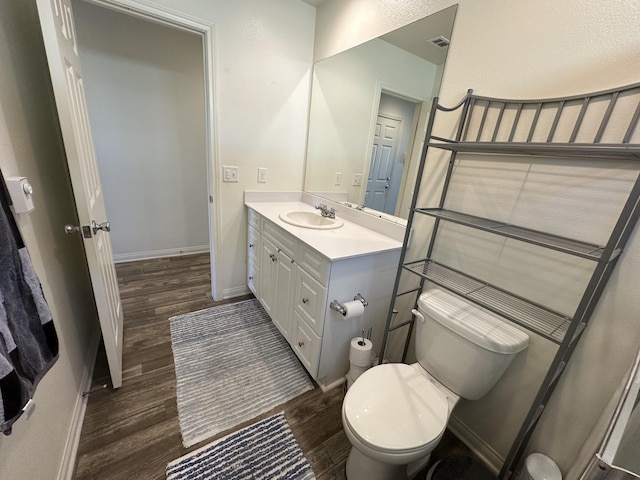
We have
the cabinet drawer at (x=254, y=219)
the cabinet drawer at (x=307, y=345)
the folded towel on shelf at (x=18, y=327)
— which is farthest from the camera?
the cabinet drawer at (x=254, y=219)

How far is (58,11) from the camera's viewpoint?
1.01 metres

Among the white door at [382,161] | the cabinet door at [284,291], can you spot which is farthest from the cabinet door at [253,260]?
the white door at [382,161]

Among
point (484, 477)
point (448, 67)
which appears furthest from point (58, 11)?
point (484, 477)

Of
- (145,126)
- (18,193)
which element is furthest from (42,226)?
(145,126)

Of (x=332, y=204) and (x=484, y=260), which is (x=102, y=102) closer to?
(x=332, y=204)

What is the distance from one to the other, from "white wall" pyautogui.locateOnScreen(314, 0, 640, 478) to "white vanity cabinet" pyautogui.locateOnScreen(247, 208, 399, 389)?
0.61 metres

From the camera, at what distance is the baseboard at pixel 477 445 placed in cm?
120

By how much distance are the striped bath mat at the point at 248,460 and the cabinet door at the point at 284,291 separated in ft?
1.84

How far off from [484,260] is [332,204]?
1164 millimetres

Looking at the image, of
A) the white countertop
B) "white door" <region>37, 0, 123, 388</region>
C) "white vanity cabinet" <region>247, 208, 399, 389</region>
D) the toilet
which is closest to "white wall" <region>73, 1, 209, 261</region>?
"white door" <region>37, 0, 123, 388</region>

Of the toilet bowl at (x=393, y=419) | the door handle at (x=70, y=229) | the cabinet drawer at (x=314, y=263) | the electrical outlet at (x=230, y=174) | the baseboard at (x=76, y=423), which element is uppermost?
the electrical outlet at (x=230, y=174)

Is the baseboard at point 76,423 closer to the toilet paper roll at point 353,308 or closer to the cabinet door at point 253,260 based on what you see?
the cabinet door at point 253,260

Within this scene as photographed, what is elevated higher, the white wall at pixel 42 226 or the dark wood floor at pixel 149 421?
the white wall at pixel 42 226

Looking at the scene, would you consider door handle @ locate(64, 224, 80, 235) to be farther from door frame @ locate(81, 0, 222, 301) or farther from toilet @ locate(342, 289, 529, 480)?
toilet @ locate(342, 289, 529, 480)
